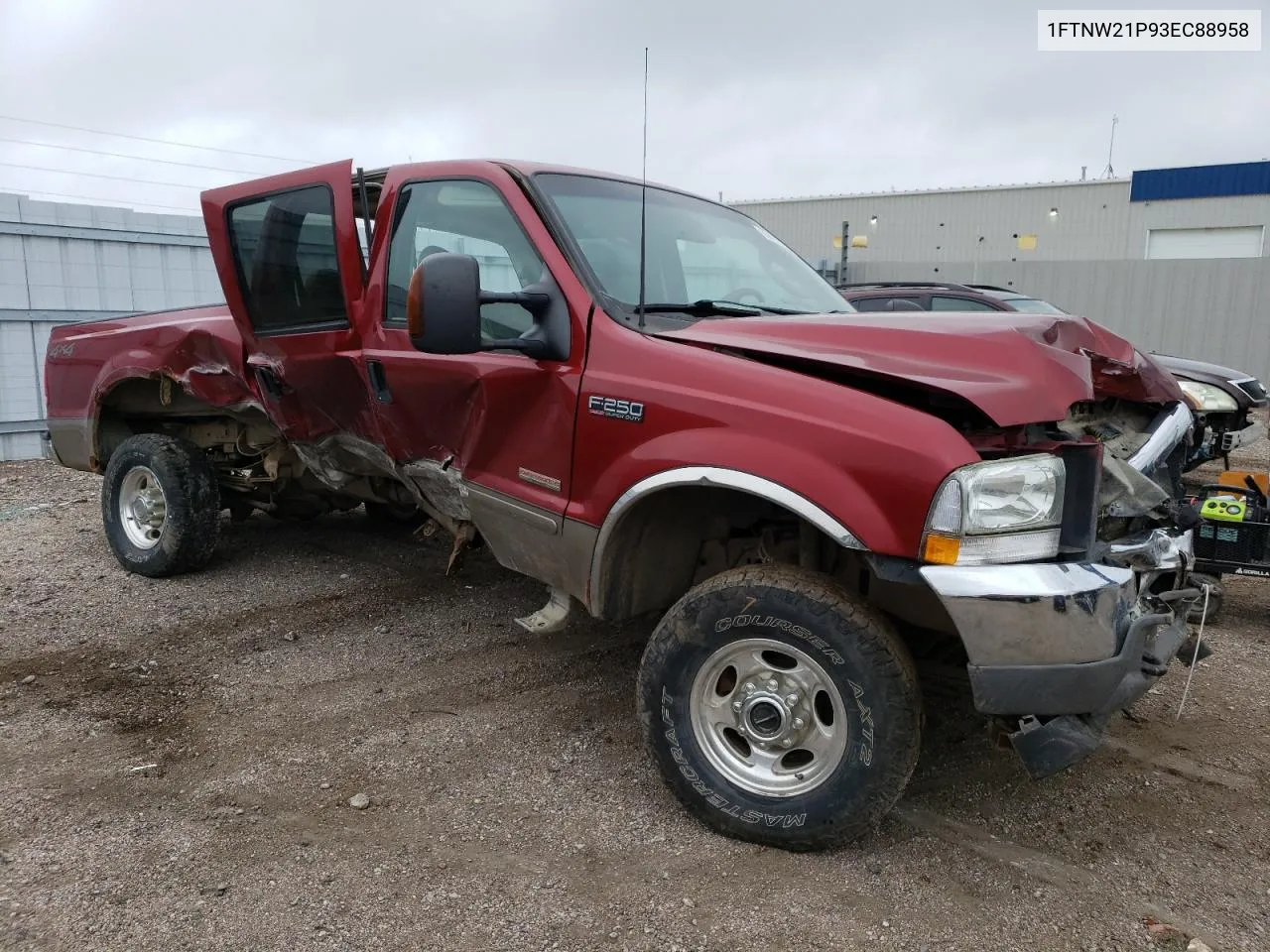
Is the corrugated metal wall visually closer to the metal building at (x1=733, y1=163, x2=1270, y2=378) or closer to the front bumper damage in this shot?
the metal building at (x1=733, y1=163, x2=1270, y2=378)

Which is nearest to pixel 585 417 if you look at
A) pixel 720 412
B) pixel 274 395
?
pixel 720 412

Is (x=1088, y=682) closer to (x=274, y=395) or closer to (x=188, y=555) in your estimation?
(x=274, y=395)

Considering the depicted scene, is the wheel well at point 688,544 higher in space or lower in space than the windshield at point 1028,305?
lower

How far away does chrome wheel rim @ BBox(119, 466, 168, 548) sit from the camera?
559 cm

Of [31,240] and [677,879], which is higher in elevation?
[31,240]

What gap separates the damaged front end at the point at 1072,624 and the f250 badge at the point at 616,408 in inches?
40.1

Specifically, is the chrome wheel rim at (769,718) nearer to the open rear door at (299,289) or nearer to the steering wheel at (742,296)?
the steering wheel at (742,296)

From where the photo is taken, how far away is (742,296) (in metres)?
3.73

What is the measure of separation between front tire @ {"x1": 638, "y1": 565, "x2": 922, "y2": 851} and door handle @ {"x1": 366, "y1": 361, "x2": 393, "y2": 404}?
1662mm

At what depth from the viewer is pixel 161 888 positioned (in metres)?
2.66

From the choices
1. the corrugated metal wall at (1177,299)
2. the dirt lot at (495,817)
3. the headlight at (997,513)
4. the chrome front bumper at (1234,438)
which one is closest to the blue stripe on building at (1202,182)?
the corrugated metal wall at (1177,299)

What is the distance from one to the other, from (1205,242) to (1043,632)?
28.2m

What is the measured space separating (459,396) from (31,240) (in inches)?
327

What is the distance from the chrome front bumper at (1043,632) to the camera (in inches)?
95.2
